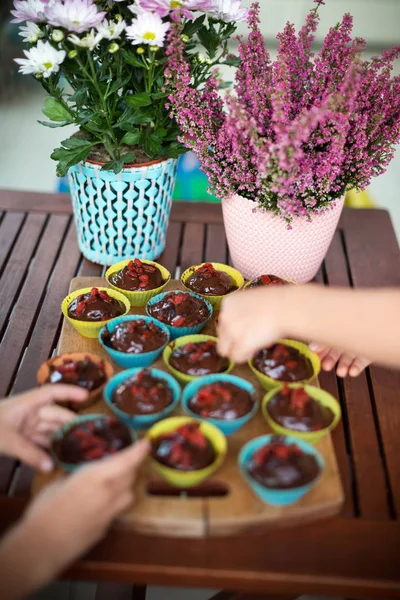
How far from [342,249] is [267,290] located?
906 millimetres

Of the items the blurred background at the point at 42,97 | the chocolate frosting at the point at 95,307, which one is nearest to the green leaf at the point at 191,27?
the chocolate frosting at the point at 95,307

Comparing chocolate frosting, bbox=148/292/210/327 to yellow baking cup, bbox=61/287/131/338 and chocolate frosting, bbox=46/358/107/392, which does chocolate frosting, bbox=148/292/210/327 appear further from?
chocolate frosting, bbox=46/358/107/392

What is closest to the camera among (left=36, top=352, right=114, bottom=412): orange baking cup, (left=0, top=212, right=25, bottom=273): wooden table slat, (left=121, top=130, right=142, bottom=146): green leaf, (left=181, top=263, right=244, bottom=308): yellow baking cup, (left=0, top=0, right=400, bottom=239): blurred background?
(left=36, top=352, right=114, bottom=412): orange baking cup

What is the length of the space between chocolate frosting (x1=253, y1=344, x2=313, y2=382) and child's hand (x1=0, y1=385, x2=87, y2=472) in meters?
0.44

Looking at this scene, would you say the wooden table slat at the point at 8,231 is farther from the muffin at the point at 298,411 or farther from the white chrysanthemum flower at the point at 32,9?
the muffin at the point at 298,411

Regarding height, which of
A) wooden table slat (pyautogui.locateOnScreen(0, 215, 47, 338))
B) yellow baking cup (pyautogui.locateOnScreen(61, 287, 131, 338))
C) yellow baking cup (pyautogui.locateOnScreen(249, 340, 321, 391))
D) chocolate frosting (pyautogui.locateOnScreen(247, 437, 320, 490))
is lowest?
wooden table slat (pyautogui.locateOnScreen(0, 215, 47, 338))

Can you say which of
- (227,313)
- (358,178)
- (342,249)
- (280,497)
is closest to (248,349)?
(227,313)

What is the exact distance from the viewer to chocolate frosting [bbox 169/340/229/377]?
1.51 metres

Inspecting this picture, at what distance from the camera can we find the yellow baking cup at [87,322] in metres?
1.63

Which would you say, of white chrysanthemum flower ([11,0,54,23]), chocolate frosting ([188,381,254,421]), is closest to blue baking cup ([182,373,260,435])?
chocolate frosting ([188,381,254,421])

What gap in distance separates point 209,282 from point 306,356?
0.38 metres

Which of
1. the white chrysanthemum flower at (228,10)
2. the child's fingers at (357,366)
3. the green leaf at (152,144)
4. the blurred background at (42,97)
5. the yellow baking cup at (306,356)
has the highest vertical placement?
the white chrysanthemum flower at (228,10)

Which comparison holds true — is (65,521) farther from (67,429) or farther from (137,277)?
(137,277)

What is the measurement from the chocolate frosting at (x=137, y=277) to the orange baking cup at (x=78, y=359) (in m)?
0.28
